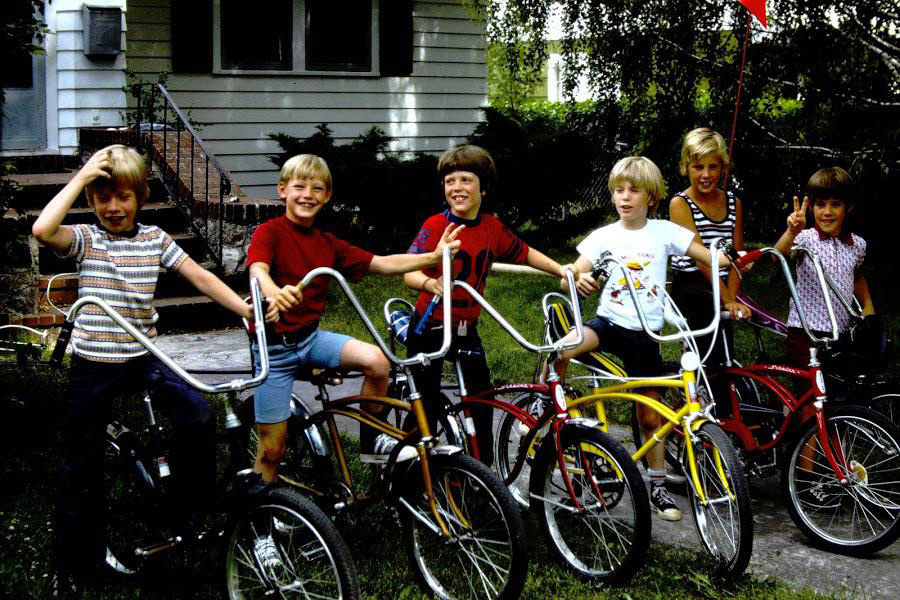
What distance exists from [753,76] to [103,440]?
6.66m

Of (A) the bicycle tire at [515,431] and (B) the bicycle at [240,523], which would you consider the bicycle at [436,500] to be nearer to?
(B) the bicycle at [240,523]

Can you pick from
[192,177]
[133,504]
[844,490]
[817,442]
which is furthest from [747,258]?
[192,177]

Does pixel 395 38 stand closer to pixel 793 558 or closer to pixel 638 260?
pixel 638 260

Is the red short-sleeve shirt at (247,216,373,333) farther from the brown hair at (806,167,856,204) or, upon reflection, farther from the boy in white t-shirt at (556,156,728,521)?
the brown hair at (806,167,856,204)

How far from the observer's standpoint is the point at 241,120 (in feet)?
42.7

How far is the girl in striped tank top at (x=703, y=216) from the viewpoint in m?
5.13

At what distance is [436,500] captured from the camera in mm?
3619

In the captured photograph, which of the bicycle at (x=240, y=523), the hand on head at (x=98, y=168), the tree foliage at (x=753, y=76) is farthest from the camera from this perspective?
the tree foliage at (x=753, y=76)

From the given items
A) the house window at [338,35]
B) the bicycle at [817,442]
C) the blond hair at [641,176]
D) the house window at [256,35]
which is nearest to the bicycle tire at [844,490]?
the bicycle at [817,442]

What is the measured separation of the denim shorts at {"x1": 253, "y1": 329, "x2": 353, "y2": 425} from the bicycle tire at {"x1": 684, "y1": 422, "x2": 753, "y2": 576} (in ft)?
4.90

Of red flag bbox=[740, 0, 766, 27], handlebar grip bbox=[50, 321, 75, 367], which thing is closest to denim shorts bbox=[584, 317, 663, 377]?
handlebar grip bbox=[50, 321, 75, 367]

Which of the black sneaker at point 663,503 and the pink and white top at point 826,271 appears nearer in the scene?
the black sneaker at point 663,503

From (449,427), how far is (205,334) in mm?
5158

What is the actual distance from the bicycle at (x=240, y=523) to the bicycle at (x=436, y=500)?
1.23 ft
